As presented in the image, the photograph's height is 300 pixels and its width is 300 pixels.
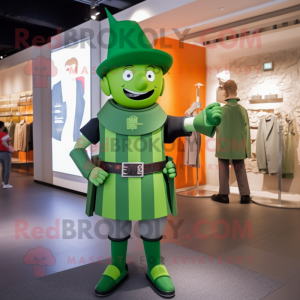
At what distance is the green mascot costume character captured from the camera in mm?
2115

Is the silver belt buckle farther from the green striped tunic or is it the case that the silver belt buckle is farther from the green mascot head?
the green mascot head

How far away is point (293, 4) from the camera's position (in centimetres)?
413

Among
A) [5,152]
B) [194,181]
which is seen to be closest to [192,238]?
[194,181]

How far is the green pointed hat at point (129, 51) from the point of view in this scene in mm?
2086

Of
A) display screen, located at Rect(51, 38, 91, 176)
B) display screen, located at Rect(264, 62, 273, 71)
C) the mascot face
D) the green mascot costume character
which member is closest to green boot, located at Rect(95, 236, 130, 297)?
the green mascot costume character

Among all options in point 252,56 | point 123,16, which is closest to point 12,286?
point 123,16

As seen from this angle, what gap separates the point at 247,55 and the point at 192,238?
3.70 m

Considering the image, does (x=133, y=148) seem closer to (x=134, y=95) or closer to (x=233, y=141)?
(x=134, y=95)

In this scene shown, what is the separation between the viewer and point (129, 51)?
2.06 metres

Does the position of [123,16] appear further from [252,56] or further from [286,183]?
[286,183]

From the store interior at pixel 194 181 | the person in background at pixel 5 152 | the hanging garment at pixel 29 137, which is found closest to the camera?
the store interior at pixel 194 181

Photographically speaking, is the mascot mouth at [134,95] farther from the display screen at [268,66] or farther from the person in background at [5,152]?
the person in background at [5,152]

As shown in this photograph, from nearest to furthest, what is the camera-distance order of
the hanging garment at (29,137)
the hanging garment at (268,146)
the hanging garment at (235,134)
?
the hanging garment at (235,134) → the hanging garment at (268,146) → the hanging garment at (29,137)

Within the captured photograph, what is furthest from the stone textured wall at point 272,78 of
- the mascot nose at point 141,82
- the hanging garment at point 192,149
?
the mascot nose at point 141,82
